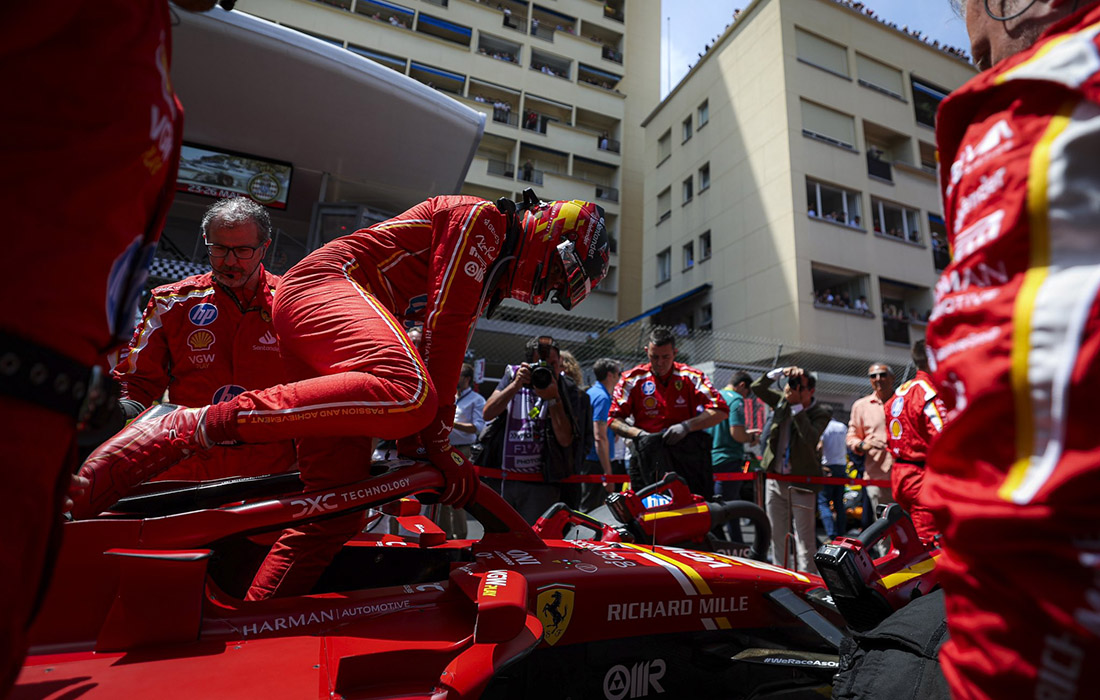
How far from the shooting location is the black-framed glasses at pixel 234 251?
278 cm

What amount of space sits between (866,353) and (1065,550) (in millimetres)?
19514

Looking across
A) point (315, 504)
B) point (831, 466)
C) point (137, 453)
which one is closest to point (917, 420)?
point (315, 504)

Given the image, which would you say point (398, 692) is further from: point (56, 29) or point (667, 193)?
point (667, 193)

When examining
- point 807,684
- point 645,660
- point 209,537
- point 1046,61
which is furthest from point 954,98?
point 807,684

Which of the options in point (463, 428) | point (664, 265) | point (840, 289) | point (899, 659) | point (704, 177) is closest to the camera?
point (899, 659)

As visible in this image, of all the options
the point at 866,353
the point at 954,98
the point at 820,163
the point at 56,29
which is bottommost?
the point at 56,29

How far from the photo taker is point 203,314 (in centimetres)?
289

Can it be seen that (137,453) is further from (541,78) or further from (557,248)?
(541,78)

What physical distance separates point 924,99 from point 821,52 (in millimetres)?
4945

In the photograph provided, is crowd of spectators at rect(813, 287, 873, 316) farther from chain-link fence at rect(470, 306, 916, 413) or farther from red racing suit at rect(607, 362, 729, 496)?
red racing suit at rect(607, 362, 729, 496)

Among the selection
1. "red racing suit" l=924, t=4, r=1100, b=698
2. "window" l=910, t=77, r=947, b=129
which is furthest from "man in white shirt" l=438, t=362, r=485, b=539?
"window" l=910, t=77, r=947, b=129

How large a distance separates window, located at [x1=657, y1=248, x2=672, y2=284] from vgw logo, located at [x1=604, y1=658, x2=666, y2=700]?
2350 centimetres

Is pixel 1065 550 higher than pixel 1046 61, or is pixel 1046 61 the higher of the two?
pixel 1046 61

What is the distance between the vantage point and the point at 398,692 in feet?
4.03
